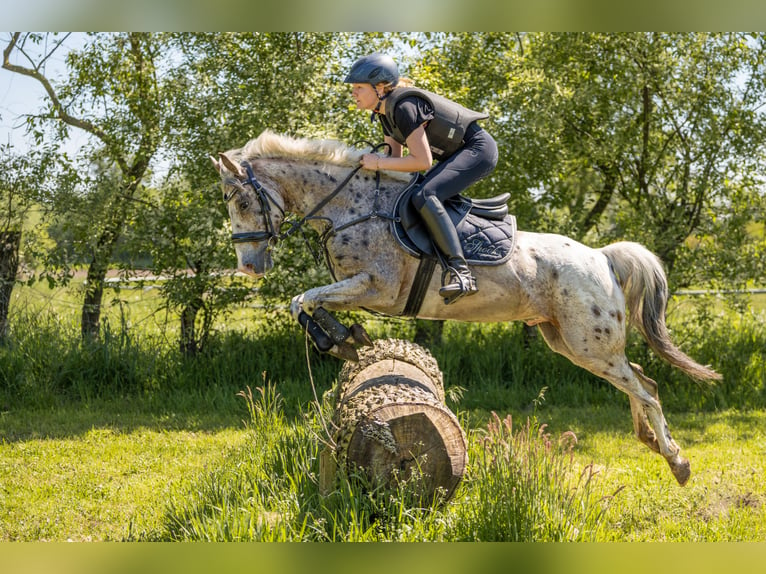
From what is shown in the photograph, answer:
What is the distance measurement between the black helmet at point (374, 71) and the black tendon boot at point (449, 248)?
31.0 inches

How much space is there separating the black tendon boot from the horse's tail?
4.26 feet

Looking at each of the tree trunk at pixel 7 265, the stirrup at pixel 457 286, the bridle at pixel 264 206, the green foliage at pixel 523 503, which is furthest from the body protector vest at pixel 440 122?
the tree trunk at pixel 7 265

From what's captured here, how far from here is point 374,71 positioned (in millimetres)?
4648

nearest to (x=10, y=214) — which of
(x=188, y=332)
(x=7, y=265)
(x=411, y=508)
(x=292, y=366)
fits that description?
(x=7, y=265)

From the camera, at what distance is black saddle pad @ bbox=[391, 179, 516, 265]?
189 inches

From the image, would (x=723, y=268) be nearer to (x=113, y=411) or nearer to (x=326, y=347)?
(x=326, y=347)

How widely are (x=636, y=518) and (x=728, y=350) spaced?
14.9 ft

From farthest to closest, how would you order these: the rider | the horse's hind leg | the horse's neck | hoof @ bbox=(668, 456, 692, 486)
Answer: hoof @ bbox=(668, 456, 692, 486) < the horse's hind leg < the horse's neck < the rider

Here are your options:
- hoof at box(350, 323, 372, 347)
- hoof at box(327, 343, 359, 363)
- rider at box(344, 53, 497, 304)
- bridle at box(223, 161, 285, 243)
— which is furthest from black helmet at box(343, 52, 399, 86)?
hoof at box(327, 343, 359, 363)

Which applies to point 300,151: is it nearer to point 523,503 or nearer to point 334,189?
point 334,189

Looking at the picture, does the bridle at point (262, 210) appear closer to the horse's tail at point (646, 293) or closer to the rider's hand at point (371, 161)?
the rider's hand at point (371, 161)

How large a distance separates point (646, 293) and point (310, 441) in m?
2.61

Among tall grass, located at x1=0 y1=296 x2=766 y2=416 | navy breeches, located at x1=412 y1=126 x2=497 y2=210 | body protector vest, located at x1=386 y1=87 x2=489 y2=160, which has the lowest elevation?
tall grass, located at x1=0 y1=296 x2=766 y2=416

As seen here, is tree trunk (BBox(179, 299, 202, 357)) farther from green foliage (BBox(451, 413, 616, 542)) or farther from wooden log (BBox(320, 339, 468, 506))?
green foliage (BBox(451, 413, 616, 542))
